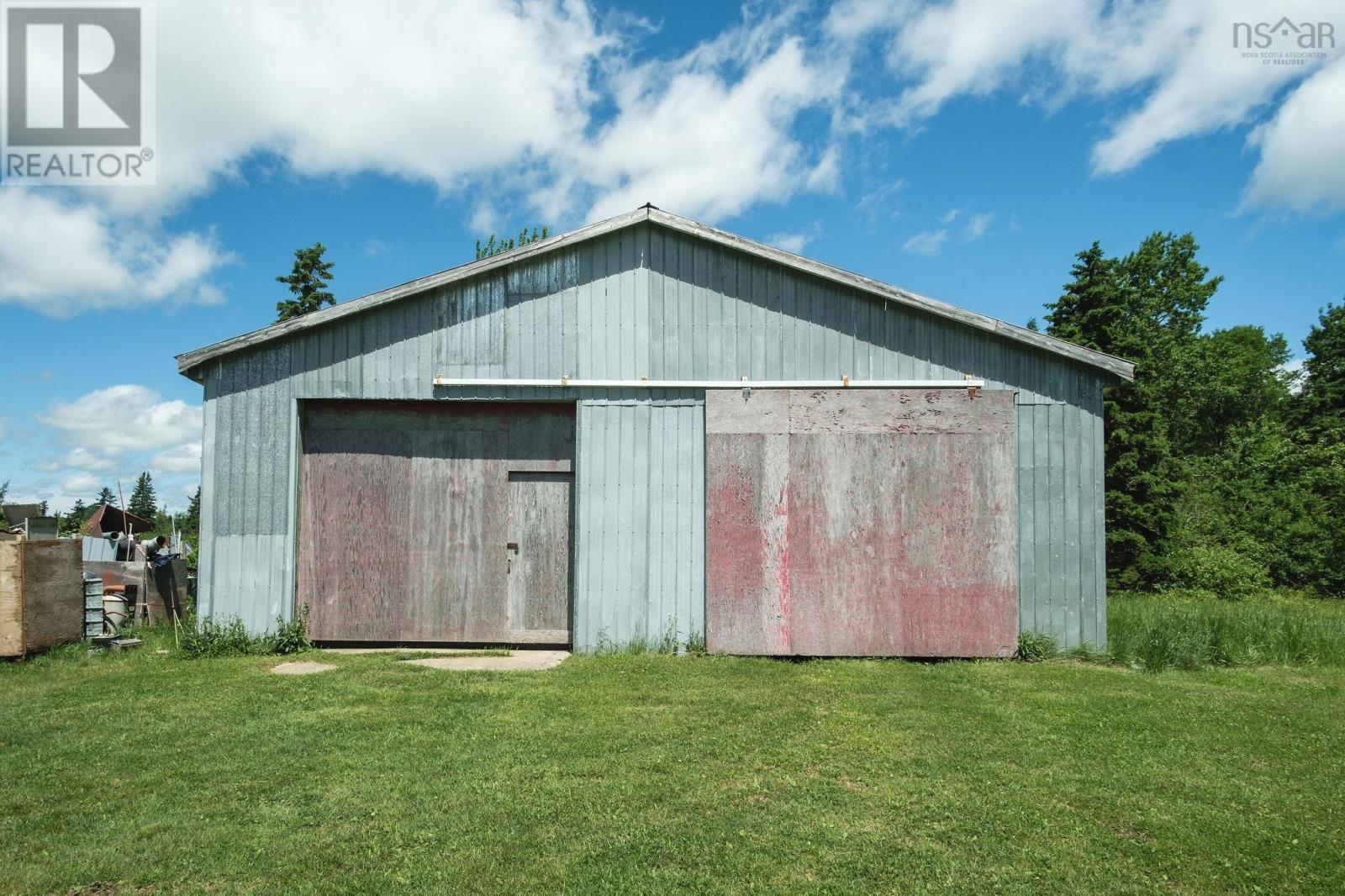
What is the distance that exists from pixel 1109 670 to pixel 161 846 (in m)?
8.18

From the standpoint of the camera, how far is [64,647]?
8.69m

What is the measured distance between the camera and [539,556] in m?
9.16

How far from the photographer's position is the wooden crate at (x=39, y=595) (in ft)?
27.2

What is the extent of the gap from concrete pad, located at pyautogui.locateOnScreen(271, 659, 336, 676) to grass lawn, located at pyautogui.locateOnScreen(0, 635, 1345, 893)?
294mm

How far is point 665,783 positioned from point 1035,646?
547 cm

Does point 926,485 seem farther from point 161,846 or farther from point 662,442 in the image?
point 161,846

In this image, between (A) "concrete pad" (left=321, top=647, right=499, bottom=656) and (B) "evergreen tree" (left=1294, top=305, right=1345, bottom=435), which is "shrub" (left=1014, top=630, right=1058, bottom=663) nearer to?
(A) "concrete pad" (left=321, top=647, right=499, bottom=656)

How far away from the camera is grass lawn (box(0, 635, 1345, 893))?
3.67 meters

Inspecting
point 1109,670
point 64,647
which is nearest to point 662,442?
point 1109,670

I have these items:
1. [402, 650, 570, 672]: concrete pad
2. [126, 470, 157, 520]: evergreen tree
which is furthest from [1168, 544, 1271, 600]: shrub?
[126, 470, 157, 520]: evergreen tree

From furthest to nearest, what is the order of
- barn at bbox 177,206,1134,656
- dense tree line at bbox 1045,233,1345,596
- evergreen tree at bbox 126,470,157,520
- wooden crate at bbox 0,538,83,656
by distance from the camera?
evergreen tree at bbox 126,470,157,520 < dense tree line at bbox 1045,233,1345,596 < barn at bbox 177,206,1134,656 < wooden crate at bbox 0,538,83,656

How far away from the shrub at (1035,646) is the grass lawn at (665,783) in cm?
86

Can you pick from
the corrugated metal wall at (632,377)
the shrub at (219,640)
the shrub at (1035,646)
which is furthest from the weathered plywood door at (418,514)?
the shrub at (1035,646)

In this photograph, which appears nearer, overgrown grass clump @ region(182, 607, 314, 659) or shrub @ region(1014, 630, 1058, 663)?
shrub @ region(1014, 630, 1058, 663)
